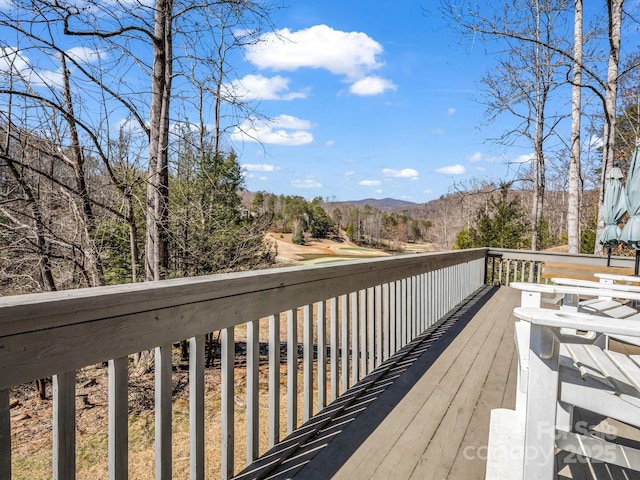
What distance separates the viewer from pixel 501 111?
1057 cm

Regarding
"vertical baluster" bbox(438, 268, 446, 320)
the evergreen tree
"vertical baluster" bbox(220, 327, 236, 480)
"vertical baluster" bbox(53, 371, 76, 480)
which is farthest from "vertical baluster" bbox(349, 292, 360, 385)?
the evergreen tree

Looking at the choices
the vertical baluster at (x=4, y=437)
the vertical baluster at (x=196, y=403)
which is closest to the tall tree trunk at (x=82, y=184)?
the vertical baluster at (x=196, y=403)

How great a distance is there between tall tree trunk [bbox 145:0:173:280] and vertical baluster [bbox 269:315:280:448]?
442 cm

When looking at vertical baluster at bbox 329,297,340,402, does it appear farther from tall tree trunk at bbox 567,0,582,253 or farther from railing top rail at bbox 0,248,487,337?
tall tree trunk at bbox 567,0,582,253

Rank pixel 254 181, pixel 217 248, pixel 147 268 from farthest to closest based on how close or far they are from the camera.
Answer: pixel 254 181, pixel 217 248, pixel 147 268

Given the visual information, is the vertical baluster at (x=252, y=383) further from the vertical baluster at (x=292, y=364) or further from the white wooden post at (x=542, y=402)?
the white wooden post at (x=542, y=402)

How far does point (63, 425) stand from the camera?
0.95 metres

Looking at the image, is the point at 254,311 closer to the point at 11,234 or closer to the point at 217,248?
the point at 11,234

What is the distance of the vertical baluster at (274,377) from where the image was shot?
1767 millimetres

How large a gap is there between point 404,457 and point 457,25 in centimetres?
867

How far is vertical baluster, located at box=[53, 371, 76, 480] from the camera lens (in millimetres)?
944

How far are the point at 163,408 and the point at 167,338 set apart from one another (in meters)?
0.23

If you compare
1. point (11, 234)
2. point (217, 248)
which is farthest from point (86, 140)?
point (217, 248)

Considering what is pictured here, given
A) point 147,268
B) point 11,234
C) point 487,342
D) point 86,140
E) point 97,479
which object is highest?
point 86,140
